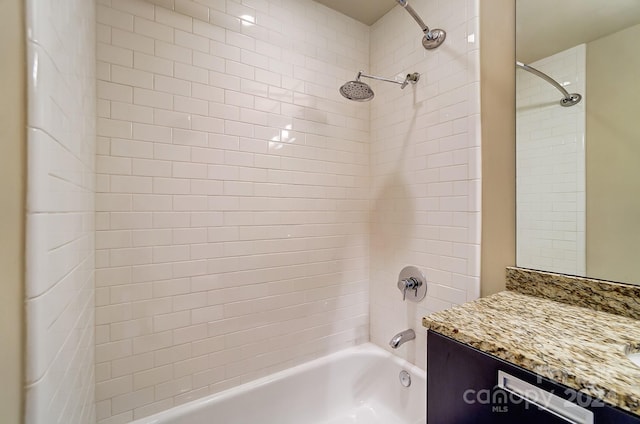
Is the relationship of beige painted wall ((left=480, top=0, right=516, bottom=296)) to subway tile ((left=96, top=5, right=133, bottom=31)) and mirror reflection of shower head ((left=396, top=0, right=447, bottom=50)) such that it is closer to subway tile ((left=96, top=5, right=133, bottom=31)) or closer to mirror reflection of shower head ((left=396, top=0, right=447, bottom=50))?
mirror reflection of shower head ((left=396, top=0, right=447, bottom=50))

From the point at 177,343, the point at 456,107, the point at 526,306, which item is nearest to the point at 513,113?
the point at 456,107

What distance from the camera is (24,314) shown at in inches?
16.2

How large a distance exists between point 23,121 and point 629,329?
156cm

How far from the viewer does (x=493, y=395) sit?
2.39 ft

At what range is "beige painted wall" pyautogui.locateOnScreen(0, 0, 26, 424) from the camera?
1.30ft

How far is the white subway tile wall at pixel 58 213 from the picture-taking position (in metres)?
0.42

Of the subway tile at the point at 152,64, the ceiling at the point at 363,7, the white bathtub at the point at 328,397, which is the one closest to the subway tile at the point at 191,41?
the subway tile at the point at 152,64

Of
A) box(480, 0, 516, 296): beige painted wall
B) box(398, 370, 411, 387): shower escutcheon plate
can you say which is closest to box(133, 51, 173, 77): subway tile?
box(480, 0, 516, 296): beige painted wall

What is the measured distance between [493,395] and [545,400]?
0.41 ft

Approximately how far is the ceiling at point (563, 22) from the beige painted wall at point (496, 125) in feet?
0.16

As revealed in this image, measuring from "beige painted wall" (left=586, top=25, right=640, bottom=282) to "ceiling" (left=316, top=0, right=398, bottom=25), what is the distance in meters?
1.13

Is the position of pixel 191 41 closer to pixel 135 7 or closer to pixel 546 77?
pixel 135 7

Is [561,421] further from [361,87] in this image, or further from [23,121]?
[361,87]

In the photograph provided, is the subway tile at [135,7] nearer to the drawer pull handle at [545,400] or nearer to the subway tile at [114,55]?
the subway tile at [114,55]
